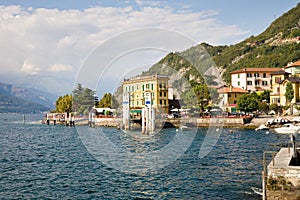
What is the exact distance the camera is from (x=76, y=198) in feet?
63.7

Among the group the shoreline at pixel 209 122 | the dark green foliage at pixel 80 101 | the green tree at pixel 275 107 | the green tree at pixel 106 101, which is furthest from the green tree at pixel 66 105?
the green tree at pixel 275 107

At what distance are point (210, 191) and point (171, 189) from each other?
240 centimetres

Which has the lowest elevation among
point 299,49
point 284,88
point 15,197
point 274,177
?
point 15,197

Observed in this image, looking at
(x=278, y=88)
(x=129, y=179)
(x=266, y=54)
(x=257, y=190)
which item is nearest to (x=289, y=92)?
(x=278, y=88)

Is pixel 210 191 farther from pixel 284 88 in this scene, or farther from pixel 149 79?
pixel 284 88

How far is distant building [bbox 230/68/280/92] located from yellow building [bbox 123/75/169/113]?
3053 centimetres

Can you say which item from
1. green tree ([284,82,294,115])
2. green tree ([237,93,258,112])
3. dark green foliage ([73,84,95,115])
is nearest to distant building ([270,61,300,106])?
green tree ([284,82,294,115])

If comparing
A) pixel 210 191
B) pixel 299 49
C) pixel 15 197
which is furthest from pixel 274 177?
pixel 299 49

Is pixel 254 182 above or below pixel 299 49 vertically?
below

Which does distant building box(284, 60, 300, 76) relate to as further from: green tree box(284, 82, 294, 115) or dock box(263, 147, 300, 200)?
dock box(263, 147, 300, 200)

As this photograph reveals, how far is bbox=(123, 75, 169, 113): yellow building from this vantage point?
8412 centimetres

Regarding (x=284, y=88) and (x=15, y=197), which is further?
(x=284, y=88)

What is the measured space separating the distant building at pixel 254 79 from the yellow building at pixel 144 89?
30.5 metres

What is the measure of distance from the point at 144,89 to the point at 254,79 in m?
40.5
